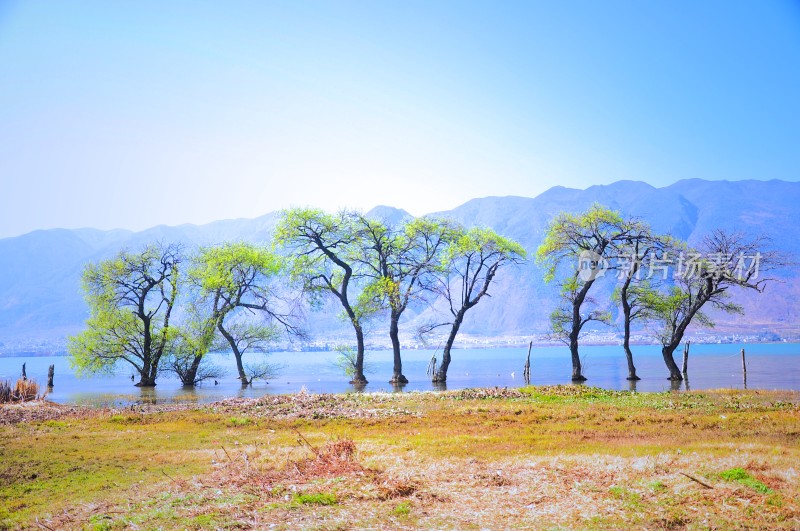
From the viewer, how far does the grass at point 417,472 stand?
1070 centimetres

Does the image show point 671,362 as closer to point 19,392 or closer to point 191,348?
point 191,348

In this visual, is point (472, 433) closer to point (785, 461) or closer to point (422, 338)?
point (785, 461)

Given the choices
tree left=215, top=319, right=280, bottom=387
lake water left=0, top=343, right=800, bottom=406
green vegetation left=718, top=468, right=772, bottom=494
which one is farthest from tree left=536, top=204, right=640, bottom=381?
green vegetation left=718, top=468, right=772, bottom=494

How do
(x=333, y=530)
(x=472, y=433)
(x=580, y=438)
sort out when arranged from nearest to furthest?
(x=333, y=530)
(x=580, y=438)
(x=472, y=433)

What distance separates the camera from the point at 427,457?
16000 millimetres

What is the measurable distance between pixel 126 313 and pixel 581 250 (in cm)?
4515

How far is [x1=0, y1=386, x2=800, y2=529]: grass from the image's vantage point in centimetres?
1070

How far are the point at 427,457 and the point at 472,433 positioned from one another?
19.4 ft

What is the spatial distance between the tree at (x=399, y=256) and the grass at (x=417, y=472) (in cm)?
2903

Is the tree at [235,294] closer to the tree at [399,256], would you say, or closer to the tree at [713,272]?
the tree at [399,256]

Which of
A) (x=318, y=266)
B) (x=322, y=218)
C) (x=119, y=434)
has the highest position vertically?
(x=322, y=218)

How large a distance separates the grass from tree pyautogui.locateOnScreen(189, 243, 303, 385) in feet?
101

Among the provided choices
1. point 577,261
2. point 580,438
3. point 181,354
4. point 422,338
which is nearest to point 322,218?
point 422,338

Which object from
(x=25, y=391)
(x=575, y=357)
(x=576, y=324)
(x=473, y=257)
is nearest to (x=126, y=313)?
(x=25, y=391)
